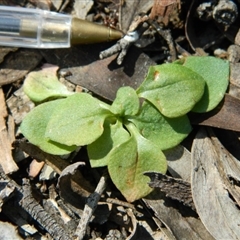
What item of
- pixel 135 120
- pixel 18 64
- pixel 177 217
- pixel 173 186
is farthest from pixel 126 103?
pixel 18 64

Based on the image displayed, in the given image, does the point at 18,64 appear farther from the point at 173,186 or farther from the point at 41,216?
the point at 173,186

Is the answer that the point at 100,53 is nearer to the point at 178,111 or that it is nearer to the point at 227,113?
the point at 178,111

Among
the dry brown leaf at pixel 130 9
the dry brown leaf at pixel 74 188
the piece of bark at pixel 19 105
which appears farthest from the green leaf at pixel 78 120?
the dry brown leaf at pixel 130 9

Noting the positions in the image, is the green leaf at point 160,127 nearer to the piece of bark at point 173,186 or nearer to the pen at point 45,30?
the piece of bark at point 173,186

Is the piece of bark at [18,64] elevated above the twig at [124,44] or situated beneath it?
situated beneath

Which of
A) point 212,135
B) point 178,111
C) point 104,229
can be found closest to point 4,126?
point 104,229

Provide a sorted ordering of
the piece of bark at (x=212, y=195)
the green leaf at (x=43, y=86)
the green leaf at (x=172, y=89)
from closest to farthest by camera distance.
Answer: the piece of bark at (x=212, y=195) → the green leaf at (x=172, y=89) → the green leaf at (x=43, y=86)
